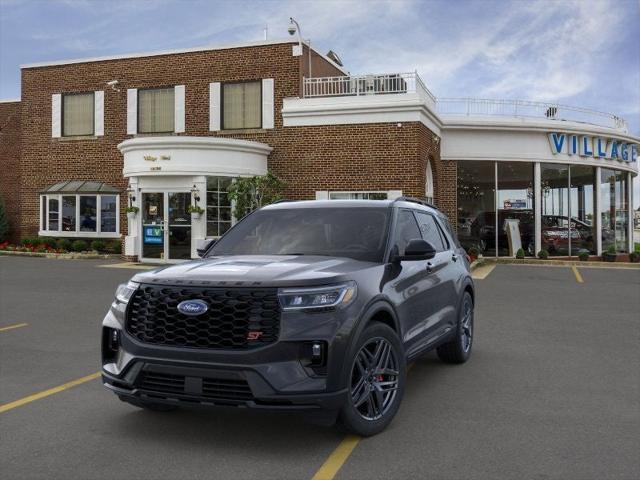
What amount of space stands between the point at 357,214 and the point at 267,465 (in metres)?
2.39

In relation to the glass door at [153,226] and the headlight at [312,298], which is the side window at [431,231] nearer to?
the headlight at [312,298]

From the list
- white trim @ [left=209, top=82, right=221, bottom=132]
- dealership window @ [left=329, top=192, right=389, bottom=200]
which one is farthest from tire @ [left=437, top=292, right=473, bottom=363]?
white trim @ [left=209, top=82, right=221, bottom=132]

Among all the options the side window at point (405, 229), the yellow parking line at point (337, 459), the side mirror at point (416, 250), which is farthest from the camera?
the side window at point (405, 229)

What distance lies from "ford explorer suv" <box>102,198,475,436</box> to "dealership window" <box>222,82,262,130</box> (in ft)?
57.4

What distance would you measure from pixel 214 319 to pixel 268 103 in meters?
18.5

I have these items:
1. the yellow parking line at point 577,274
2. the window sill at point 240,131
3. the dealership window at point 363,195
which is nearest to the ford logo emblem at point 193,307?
the yellow parking line at point 577,274

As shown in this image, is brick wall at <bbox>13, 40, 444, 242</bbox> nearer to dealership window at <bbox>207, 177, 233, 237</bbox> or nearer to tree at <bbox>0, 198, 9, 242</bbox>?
tree at <bbox>0, 198, 9, 242</bbox>

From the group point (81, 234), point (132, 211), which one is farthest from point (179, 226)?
point (81, 234)

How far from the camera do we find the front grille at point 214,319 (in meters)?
4.00

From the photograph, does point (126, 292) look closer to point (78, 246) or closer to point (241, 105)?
point (241, 105)

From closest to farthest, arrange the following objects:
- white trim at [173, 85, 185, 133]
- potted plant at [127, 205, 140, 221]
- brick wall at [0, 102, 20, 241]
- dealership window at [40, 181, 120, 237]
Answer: potted plant at [127, 205, 140, 221] < white trim at [173, 85, 185, 133] < dealership window at [40, 181, 120, 237] < brick wall at [0, 102, 20, 241]

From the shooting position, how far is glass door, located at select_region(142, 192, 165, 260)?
791 inches

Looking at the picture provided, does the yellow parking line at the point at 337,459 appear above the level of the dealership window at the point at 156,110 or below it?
below

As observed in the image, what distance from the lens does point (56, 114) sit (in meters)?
24.9
